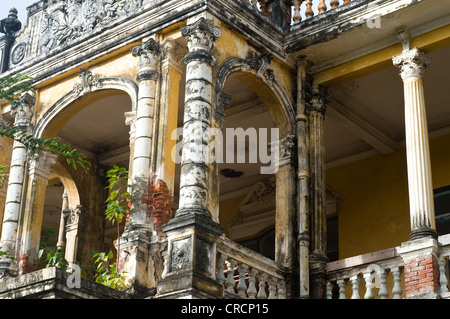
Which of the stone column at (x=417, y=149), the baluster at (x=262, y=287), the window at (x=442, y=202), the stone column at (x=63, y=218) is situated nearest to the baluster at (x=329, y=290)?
the baluster at (x=262, y=287)

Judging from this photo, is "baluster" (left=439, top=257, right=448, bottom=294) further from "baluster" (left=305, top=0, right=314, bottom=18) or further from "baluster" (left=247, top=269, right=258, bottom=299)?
"baluster" (left=305, top=0, right=314, bottom=18)

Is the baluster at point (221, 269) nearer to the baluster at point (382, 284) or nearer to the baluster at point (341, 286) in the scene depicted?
the baluster at point (341, 286)

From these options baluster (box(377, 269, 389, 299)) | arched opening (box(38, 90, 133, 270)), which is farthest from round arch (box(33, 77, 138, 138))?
baluster (box(377, 269, 389, 299))

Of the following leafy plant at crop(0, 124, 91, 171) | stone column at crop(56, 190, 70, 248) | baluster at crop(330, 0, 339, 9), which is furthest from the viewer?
stone column at crop(56, 190, 70, 248)

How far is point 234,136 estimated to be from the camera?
15211 millimetres

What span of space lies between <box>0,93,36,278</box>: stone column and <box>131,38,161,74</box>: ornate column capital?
6.28 feet

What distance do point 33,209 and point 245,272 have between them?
3584mm

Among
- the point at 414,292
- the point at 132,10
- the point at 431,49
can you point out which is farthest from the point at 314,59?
the point at 414,292

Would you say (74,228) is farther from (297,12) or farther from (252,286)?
(297,12)

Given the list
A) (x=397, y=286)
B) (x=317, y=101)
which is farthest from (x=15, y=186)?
(x=397, y=286)

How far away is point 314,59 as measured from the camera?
13172mm

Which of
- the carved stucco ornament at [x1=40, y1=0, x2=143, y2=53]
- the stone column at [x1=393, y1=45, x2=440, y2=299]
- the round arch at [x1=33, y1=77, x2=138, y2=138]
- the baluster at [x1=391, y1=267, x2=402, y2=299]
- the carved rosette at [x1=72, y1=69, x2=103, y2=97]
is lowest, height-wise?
the baluster at [x1=391, y1=267, x2=402, y2=299]

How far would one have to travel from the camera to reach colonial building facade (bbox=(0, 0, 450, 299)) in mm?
10938
